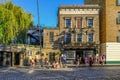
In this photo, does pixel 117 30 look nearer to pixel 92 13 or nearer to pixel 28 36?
pixel 92 13

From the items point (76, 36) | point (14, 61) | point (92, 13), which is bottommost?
point (14, 61)

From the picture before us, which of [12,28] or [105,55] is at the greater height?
[12,28]

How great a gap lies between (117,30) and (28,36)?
16.7 metres

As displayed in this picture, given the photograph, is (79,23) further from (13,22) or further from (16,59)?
(16,59)

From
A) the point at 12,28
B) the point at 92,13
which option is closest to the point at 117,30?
the point at 92,13

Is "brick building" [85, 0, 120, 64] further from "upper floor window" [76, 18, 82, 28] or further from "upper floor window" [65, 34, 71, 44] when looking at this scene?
"upper floor window" [65, 34, 71, 44]

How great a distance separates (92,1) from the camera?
64.4 m

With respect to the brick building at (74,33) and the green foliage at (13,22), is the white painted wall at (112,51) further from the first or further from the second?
the green foliage at (13,22)

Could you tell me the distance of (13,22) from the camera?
5353cm

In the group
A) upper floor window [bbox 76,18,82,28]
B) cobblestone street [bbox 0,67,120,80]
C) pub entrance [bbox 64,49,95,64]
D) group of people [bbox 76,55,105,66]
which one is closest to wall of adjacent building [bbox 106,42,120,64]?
group of people [bbox 76,55,105,66]

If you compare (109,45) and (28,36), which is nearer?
(109,45)

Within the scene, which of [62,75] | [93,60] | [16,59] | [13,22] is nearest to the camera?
[62,75]

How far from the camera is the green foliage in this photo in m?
50.1

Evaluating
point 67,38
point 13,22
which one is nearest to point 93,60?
point 67,38
